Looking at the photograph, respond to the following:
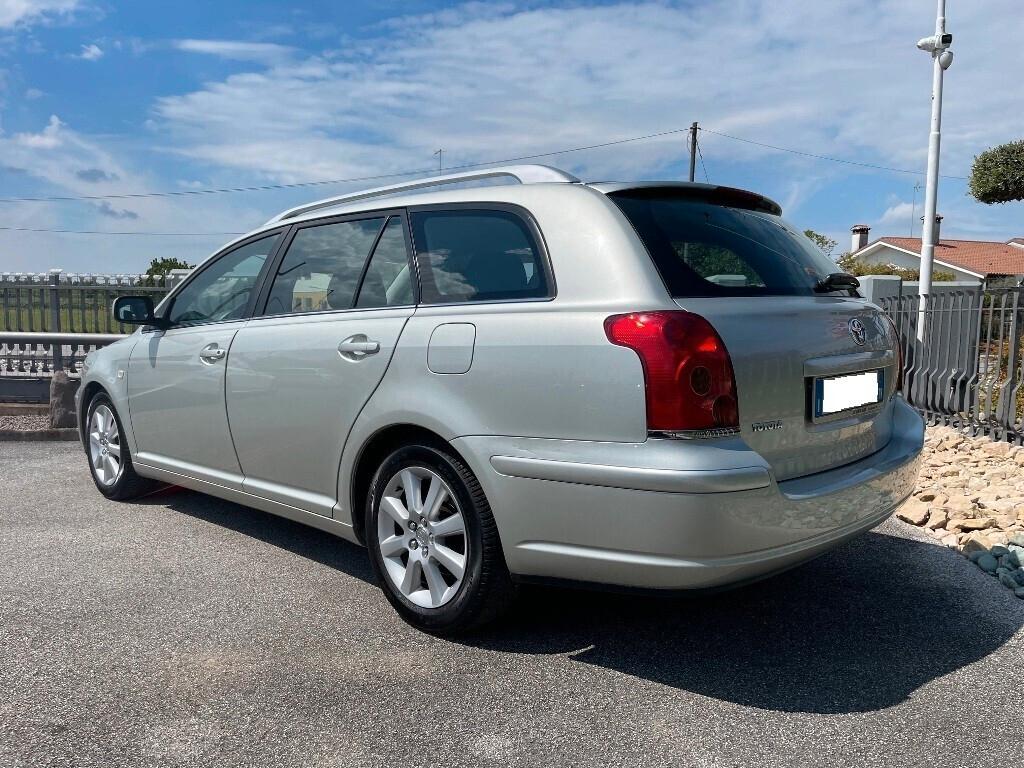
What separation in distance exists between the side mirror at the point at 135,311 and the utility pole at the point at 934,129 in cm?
1334

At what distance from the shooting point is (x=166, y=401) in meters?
4.67

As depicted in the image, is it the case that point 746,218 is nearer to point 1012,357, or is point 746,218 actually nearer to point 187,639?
point 187,639

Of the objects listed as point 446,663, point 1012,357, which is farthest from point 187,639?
point 1012,357

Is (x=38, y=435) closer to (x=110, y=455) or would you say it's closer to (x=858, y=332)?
(x=110, y=455)

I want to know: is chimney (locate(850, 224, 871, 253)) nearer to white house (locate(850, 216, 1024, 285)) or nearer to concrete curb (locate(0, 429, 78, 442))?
white house (locate(850, 216, 1024, 285))

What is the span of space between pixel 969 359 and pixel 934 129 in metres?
9.29

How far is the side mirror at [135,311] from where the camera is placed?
Answer: 4.96m

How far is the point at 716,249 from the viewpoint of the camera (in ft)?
10.1

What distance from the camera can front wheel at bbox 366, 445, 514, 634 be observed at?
9.94 ft

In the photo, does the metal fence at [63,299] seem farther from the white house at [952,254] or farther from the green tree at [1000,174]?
the white house at [952,254]

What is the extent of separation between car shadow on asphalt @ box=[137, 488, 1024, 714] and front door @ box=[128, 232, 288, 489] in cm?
83

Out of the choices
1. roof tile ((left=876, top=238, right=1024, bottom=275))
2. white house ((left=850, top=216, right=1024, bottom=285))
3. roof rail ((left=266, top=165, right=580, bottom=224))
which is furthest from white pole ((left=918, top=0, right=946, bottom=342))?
roof tile ((left=876, top=238, right=1024, bottom=275))

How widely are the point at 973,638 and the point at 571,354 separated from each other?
1.99 m

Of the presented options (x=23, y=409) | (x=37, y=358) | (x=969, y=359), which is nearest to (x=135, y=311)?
(x=23, y=409)
